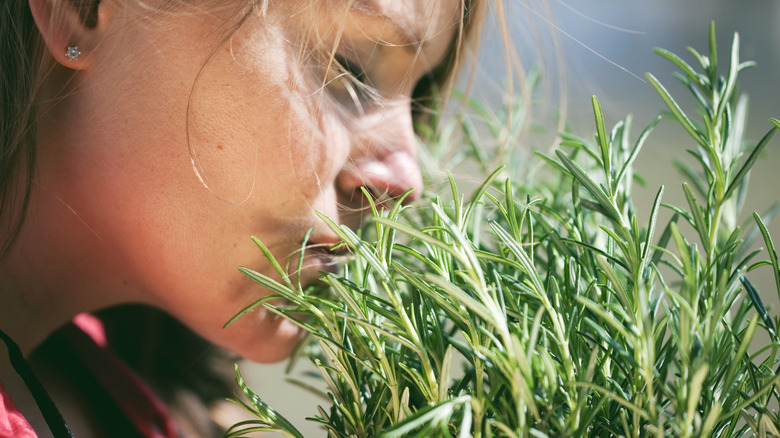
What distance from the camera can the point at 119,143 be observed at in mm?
416

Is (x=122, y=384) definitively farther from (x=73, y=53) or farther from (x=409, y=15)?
(x=409, y=15)

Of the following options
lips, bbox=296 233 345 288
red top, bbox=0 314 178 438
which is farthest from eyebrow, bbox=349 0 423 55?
red top, bbox=0 314 178 438

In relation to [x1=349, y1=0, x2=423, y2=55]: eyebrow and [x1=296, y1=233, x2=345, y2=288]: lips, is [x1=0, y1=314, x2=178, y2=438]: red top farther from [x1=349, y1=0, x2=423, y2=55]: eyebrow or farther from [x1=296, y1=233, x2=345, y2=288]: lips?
[x1=349, y1=0, x2=423, y2=55]: eyebrow

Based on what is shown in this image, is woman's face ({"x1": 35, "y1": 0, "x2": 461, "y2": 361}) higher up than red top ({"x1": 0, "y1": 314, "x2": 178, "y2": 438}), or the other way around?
woman's face ({"x1": 35, "y1": 0, "x2": 461, "y2": 361})

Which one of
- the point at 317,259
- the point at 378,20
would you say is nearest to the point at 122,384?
the point at 317,259

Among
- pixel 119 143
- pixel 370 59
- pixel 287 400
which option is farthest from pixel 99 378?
pixel 287 400

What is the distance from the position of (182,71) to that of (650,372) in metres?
0.32

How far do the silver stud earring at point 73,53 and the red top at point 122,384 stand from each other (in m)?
0.27

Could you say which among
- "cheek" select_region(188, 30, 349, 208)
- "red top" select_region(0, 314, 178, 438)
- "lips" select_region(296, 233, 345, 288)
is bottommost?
"red top" select_region(0, 314, 178, 438)

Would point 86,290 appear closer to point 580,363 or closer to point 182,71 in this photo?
point 182,71

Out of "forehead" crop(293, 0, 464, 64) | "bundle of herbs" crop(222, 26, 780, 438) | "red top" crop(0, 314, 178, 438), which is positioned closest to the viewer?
"bundle of herbs" crop(222, 26, 780, 438)

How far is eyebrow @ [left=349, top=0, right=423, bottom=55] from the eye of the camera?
1.29ft

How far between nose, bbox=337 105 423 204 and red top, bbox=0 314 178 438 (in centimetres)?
28

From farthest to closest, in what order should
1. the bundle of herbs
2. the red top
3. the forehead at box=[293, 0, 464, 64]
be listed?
the red top → the forehead at box=[293, 0, 464, 64] → the bundle of herbs
